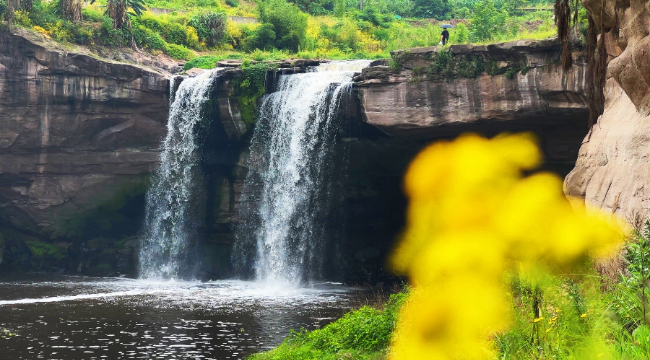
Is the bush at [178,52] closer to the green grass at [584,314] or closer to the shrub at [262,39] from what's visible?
the shrub at [262,39]

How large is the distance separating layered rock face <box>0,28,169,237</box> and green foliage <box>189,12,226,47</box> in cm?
937

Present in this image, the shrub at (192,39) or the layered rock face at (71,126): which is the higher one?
A: the shrub at (192,39)

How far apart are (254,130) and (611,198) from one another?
53.2ft

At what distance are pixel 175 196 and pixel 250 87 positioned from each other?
5.20 metres

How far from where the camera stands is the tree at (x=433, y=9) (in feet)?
153

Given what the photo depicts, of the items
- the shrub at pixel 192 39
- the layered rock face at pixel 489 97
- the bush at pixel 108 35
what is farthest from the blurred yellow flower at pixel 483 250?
the shrub at pixel 192 39

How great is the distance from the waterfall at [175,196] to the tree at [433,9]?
2575 cm

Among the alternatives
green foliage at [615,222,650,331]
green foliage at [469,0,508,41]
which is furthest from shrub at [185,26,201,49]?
green foliage at [615,222,650,331]

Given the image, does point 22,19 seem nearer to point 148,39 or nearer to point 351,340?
point 148,39

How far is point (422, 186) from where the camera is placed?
23.1 ft

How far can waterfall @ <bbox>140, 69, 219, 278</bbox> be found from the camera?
2447 cm

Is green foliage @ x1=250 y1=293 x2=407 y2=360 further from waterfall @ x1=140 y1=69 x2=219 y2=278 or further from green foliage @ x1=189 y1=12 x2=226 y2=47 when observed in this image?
green foliage @ x1=189 y1=12 x2=226 y2=47

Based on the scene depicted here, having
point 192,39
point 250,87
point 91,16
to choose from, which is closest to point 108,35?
point 91,16

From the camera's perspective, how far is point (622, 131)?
9117 millimetres
